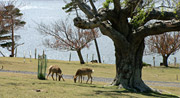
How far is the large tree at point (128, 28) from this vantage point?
1582cm

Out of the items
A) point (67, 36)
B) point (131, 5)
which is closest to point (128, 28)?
point (131, 5)

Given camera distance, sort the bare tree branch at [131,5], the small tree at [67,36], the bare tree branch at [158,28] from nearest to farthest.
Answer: the bare tree branch at [158,28] → the bare tree branch at [131,5] → the small tree at [67,36]

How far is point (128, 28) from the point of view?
16828 millimetres

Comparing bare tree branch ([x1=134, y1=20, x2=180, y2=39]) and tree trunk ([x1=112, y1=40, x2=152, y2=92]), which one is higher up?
bare tree branch ([x1=134, y1=20, x2=180, y2=39])

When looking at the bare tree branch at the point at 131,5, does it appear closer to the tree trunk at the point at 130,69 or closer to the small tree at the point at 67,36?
the tree trunk at the point at 130,69

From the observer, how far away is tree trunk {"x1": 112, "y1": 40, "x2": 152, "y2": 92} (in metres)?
16.2

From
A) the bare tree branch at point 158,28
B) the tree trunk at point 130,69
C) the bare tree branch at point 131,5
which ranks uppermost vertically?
the bare tree branch at point 131,5

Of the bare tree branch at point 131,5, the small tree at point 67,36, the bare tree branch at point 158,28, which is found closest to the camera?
the bare tree branch at point 158,28

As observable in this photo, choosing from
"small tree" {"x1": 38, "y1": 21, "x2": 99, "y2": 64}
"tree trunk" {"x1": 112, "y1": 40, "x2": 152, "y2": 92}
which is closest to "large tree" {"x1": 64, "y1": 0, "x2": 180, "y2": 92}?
"tree trunk" {"x1": 112, "y1": 40, "x2": 152, "y2": 92}

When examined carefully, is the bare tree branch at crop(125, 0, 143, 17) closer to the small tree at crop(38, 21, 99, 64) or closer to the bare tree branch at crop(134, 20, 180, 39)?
the bare tree branch at crop(134, 20, 180, 39)

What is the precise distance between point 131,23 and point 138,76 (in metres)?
2.79

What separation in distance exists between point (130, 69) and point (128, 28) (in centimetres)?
217

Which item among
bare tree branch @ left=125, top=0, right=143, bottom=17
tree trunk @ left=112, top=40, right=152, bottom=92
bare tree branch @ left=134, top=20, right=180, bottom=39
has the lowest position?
tree trunk @ left=112, top=40, right=152, bottom=92

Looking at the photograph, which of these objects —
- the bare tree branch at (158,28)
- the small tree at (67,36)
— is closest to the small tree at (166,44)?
the small tree at (67,36)
